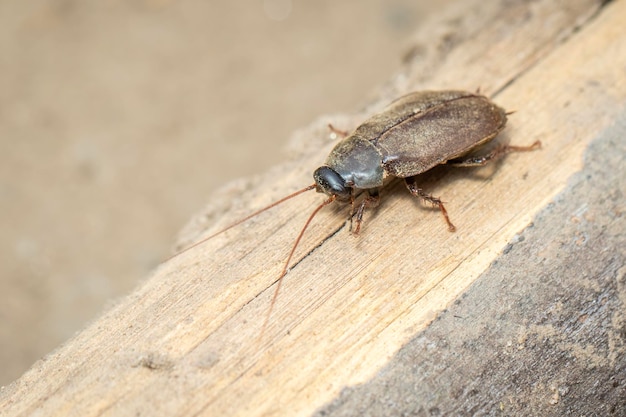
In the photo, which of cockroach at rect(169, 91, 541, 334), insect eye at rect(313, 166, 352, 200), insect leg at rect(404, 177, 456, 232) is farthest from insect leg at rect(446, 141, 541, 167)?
insect eye at rect(313, 166, 352, 200)

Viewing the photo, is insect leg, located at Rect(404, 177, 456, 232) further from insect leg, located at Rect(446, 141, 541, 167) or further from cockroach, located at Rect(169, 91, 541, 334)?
insect leg, located at Rect(446, 141, 541, 167)

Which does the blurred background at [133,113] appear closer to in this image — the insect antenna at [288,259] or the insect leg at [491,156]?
the insect antenna at [288,259]

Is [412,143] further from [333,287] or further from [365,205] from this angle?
[333,287]

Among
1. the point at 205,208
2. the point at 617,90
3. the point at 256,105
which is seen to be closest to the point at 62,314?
the point at 205,208

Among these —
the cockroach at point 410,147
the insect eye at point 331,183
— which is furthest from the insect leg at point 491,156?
the insect eye at point 331,183

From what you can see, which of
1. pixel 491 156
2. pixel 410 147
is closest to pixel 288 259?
pixel 410 147

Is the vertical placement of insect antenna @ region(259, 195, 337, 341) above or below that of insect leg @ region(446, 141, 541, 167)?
above
